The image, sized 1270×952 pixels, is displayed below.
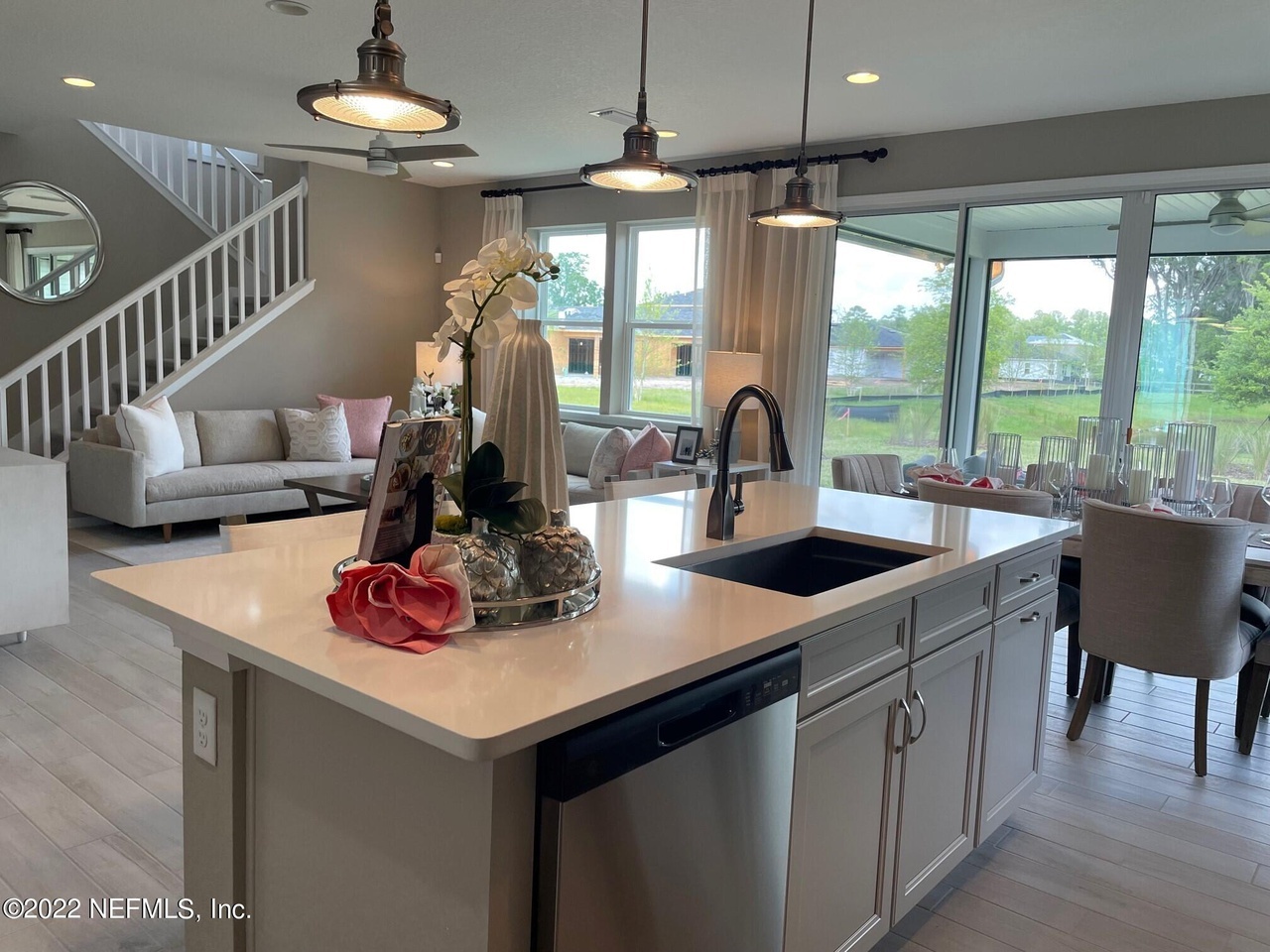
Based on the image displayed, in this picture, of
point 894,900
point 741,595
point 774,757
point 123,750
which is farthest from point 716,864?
point 123,750

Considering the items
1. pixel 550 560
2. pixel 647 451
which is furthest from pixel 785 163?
pixel 550 560

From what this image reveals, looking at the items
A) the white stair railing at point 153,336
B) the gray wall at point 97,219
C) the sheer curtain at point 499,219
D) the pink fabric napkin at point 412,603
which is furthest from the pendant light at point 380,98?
the gray wall at point 97,219

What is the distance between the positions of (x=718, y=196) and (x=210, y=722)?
577 centimetres

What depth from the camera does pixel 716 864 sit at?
1.47m

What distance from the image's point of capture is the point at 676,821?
54.2 inches

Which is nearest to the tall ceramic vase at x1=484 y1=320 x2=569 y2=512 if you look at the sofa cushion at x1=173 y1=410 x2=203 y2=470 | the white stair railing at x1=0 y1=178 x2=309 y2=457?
the white stair railing at x1=0 y1=178 x2=309 y2=457

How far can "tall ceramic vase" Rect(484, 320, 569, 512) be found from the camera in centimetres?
154

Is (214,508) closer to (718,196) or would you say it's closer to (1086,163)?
(718,196)

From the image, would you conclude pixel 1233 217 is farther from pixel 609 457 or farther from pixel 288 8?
pixel 288 8

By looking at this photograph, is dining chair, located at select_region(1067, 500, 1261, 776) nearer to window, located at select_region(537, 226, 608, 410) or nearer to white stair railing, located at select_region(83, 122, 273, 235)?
window, located at select_region(537, 226, 608, 410)

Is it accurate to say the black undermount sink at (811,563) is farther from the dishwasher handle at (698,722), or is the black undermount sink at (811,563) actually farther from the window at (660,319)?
→ the window at (660,319)

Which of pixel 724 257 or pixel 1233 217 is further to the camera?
pixel 724 257

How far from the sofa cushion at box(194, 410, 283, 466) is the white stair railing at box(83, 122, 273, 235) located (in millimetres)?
2114

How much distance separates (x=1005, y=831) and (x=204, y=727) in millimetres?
2290
